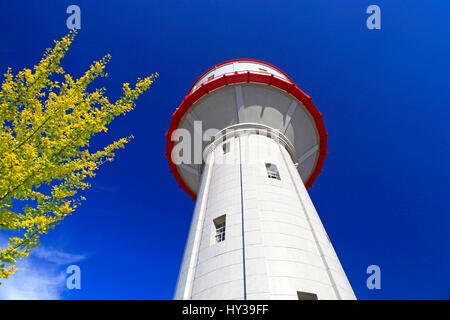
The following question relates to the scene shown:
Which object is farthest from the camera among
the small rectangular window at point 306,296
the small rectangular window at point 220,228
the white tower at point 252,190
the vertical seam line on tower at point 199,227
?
the small rectangular window at point 220,228

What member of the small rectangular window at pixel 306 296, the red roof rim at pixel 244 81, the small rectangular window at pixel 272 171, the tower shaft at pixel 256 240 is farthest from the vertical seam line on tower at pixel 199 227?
the red roof rim at pixel 244 81

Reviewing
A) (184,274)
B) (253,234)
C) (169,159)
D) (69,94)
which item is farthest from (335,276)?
(169,159)

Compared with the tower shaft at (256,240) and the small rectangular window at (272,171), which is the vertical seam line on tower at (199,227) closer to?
the tower shaft at (256,240)

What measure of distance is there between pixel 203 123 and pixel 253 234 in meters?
11.9

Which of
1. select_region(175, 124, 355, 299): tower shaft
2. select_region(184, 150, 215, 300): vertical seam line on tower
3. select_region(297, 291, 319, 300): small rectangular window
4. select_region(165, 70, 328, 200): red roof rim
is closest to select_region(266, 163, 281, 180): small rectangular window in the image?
select_region(175, 124, 355, 299): tower shaft

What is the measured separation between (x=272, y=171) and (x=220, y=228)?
5.13 meters

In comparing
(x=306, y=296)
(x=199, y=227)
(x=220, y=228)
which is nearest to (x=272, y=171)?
(x=220, y=228)

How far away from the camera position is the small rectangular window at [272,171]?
15388 millimetres

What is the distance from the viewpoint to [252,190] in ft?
44.5

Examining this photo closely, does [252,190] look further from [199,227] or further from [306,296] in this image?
[306,296]

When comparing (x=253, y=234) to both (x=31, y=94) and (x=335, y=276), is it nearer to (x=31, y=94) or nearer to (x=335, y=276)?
(x=335, y=276)

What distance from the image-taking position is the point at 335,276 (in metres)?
10.6

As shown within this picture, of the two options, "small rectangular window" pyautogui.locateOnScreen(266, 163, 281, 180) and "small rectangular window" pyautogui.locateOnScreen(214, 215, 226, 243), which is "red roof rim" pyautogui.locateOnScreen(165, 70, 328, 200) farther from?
"small rectangular window" pyautogui.locateOnScreen(214, 215, 226, 243)

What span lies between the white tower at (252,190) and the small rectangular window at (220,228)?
50 millimetres
